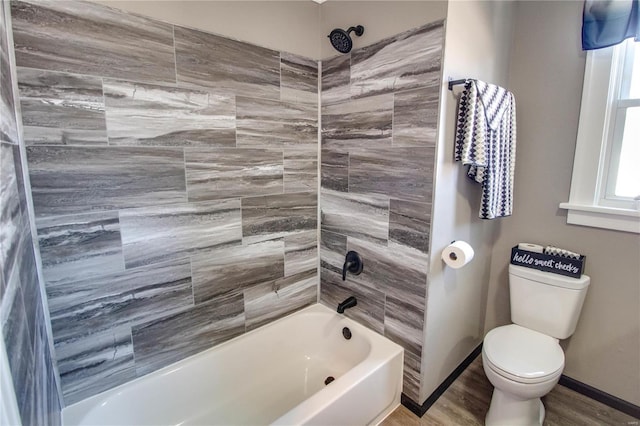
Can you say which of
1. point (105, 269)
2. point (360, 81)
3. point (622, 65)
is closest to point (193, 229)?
point (105, 269)

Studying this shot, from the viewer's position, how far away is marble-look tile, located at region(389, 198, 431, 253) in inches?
61.7

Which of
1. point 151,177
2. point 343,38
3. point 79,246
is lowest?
point 79,246

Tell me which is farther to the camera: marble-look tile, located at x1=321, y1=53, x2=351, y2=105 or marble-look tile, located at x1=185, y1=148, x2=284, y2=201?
marble-look tile, located at x1=321, y1=53, x2=351, y2=105

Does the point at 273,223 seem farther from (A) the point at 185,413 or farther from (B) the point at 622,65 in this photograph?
(B) the point at 622,65

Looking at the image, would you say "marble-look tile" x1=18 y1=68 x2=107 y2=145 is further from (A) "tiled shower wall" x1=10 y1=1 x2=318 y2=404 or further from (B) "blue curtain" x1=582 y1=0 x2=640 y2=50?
(B) "blue curtain" x1=582 y1=0 x2=640 y2=50

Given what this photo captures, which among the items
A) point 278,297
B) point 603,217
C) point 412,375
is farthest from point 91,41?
point 603,217

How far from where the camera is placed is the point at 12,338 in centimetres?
62

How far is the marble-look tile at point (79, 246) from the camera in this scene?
1229 millimetres

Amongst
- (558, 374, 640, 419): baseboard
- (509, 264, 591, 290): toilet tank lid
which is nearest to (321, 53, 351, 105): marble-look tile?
(509, 264, 591, 290): toilet tank lid

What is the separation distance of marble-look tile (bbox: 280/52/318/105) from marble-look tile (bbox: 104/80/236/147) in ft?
1.24

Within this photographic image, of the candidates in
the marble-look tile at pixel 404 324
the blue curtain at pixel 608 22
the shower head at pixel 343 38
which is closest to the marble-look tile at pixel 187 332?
the marble-look tile at pixel 404 324

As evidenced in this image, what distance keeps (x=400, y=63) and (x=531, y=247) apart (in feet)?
4.51

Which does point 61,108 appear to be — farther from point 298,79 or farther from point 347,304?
point 347,304

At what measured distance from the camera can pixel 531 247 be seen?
188 centimetres
